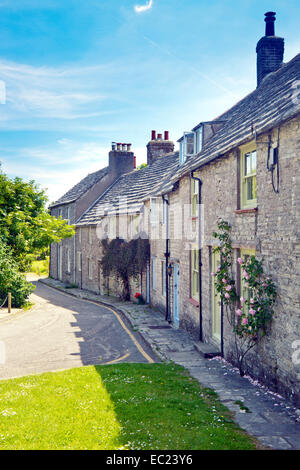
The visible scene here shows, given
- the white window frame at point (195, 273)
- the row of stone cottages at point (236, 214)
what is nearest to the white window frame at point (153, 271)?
the row of stone cottages at point (236, 214)

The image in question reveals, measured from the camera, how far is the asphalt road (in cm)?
1168

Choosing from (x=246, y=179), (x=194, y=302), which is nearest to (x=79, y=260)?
(x=194, y=302)

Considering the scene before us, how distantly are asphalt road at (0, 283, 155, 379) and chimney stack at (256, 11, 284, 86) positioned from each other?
11.6m

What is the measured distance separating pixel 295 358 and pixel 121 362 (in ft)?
17.9

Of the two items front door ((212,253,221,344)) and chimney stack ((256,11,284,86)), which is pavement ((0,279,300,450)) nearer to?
front door ((212,253,221,344))

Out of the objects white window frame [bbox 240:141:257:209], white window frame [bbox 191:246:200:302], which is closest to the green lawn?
white window frame [bbox 240:141:257:209]

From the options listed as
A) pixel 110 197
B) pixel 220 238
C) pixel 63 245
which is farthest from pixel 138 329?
pixel 63 245

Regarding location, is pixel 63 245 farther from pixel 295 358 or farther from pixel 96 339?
pixel 295 358

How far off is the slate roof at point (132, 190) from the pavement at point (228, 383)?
8596 millimetres

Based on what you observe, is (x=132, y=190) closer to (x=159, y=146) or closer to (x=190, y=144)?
(x=159, y=146)

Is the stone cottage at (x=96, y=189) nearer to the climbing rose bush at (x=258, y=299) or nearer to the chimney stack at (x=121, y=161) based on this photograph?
the chimney stack at (x=121, y=161)

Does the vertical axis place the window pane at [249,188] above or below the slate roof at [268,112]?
below

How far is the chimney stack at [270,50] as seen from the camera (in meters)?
15.9

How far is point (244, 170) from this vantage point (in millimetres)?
10273
